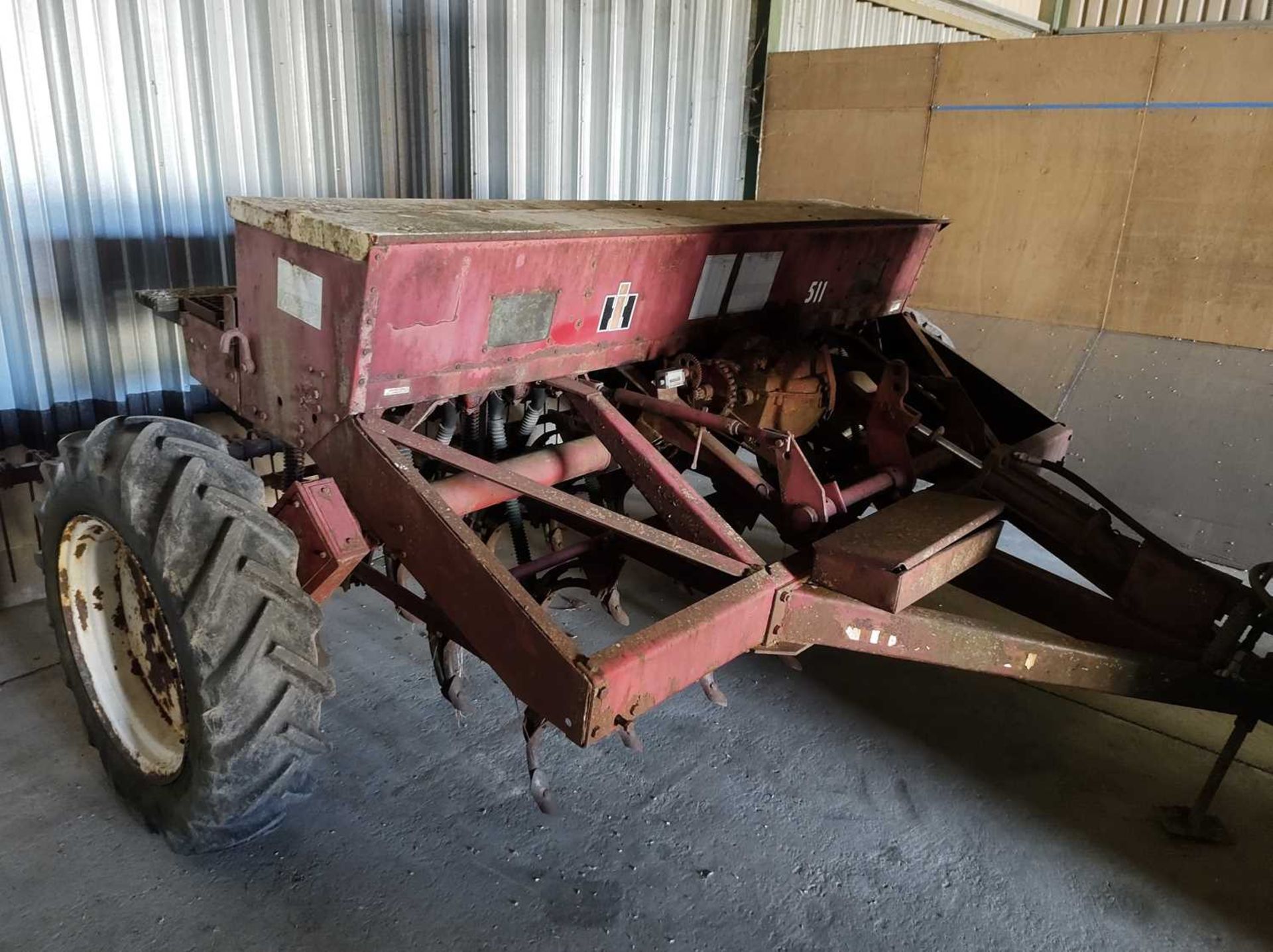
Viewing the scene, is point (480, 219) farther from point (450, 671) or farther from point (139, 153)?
point (139, 153)

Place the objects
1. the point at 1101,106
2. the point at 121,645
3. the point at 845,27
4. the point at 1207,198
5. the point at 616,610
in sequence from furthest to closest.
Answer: the point at 845,27
the point at 1101,106
the point at 1207,198
the point at 616,610
the point at 121,645

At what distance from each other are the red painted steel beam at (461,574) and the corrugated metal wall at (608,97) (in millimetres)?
2579

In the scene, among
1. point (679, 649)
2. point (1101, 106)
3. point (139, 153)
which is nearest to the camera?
point (679, 649)

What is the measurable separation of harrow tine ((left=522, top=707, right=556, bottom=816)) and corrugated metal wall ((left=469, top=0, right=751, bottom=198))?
9.43ft

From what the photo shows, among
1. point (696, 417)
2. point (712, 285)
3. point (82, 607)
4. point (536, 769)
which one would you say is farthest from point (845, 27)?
point (82, 607)

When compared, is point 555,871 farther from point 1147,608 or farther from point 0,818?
point 1147,608

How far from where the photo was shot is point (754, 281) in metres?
2.90

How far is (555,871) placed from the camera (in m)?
2.23

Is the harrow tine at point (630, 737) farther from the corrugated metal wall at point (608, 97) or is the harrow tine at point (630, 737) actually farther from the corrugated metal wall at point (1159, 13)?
the corrugated metal wall at point (1159, 13)

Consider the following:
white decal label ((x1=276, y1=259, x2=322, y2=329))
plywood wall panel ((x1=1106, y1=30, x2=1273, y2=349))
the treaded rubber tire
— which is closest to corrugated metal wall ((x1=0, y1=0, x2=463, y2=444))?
the treaded rubber tire

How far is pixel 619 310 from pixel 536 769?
127cm

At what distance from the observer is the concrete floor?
208 cm

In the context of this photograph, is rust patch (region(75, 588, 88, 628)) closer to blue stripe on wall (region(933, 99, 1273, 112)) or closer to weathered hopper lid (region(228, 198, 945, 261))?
weathered hopper lid (region(228, 198, 945, 261))

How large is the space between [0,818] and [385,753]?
3.08 feet
